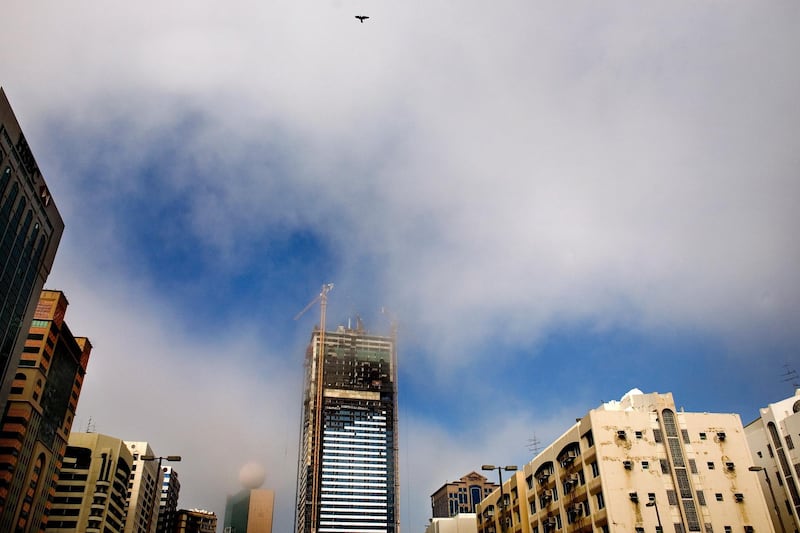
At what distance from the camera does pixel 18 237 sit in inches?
3501

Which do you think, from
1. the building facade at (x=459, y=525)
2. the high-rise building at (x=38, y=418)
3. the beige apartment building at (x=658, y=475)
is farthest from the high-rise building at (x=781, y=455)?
the high-rise building at (x=38, y=418)

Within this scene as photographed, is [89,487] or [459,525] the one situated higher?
[89,487]

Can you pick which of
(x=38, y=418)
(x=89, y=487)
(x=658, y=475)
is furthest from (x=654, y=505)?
(x=89, y=487)

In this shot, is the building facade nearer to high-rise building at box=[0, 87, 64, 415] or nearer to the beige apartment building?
the beige apartment building

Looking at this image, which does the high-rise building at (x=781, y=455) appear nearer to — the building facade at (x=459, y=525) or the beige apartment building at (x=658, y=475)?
the beige apartment building at (x=658, y=475)

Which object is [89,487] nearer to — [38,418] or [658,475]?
[38,418]

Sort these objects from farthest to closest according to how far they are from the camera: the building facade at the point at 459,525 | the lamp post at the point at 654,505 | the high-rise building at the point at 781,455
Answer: the building facade at the point at 459,525 < the high-rise building at the point at 781,455 < the lamp post at the point at 654,505

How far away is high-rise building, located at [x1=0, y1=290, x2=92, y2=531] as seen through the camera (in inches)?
4899

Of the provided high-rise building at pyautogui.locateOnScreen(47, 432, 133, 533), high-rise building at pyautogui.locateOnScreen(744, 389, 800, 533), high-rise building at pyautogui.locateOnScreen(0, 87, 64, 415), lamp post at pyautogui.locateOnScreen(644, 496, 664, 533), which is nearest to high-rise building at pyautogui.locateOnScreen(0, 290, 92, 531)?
high-rise building at pyautogui.locateOnScreen(47, 432, 133, 533)

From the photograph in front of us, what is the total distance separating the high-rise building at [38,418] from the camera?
408 feet

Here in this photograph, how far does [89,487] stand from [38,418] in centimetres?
4348

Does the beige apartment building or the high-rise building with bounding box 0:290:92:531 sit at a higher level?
the high-rise building with bounding box 0:290:92:531

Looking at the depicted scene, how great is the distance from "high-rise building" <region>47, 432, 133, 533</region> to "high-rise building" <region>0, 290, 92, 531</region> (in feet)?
69.5

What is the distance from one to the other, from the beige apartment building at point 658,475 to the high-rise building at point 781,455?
15.6m
